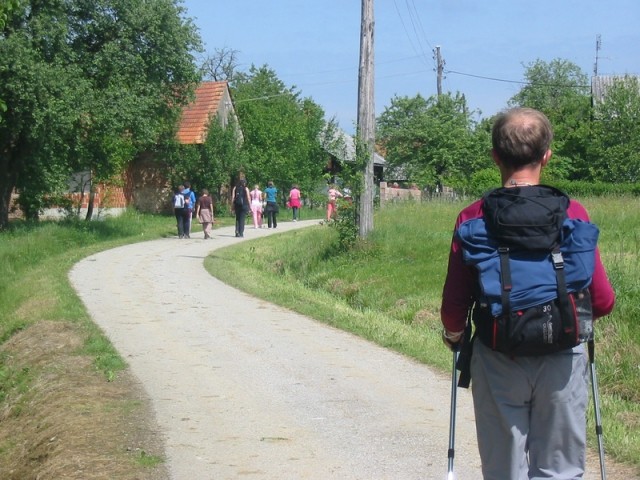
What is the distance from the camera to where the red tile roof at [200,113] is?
41.8 meters

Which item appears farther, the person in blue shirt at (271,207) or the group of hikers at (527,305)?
the person in blue shirt at (271,207)

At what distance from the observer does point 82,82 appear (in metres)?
25.6

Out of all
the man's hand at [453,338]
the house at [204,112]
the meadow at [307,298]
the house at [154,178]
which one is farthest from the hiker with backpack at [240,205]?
the man's hand at [453,338]

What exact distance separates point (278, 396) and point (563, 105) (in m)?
57.8

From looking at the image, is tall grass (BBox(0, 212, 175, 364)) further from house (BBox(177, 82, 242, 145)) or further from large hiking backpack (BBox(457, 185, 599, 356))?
large hiking backpack (BBox(457, 185, 599, 356))

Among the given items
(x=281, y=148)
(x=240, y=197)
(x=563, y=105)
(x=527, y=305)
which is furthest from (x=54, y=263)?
(x=563, y=105)

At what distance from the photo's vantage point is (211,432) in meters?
6.91

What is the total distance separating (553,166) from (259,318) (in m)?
34.1

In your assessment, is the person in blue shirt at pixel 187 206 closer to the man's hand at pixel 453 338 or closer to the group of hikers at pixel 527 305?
the man's hand at pixel 453 338

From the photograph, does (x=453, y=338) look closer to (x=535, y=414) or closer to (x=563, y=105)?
(x=535, y=414)

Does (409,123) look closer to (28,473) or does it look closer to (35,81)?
(35,81)

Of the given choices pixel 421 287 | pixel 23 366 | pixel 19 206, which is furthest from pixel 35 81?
pixel 23 366

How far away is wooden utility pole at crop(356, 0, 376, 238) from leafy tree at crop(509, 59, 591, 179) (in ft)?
12.1

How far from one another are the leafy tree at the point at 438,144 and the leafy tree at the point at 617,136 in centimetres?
590
